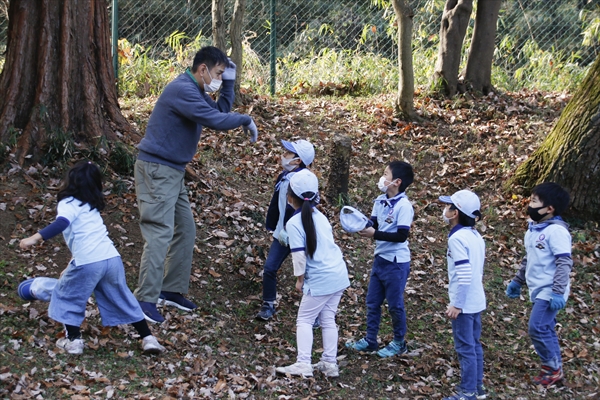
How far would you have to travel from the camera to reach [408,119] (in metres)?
10.4

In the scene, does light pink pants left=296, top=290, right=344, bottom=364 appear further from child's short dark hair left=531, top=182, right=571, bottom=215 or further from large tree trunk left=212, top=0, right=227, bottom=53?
large tree trunk left=212, top=0, right=227, bottom=53

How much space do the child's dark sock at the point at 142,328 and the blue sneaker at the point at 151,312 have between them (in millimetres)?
360

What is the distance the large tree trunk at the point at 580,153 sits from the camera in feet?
26.1

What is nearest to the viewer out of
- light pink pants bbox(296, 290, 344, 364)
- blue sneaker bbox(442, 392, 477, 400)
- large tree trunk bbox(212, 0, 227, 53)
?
blue sneaker bbox(442, 392, 477, 400)

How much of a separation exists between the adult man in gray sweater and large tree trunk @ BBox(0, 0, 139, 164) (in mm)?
1915

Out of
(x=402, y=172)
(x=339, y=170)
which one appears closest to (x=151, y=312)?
(x=402, y=172)

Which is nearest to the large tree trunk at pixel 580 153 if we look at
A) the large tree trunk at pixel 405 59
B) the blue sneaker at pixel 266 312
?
the large tree trunk at pixel 405 59

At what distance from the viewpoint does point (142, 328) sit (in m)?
4.88

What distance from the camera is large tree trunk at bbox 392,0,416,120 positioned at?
9.84 m

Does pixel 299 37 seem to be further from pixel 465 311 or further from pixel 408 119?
pixel 465 311

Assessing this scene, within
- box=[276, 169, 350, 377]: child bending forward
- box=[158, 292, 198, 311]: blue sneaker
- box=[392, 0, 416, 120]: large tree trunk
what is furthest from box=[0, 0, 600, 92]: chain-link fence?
box=[276, 169, 350, 377]: child bending forward

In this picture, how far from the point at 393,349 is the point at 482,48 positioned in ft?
23.5

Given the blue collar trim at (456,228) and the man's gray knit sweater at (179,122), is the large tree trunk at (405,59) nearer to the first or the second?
the man's gray knit sweater at (179,122)

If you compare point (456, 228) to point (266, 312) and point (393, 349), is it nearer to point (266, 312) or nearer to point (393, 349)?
point (393, 349)
